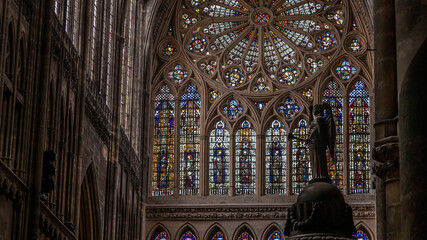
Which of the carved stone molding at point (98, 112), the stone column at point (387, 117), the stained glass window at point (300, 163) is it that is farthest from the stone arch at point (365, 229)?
the stone column at point (387, 117)

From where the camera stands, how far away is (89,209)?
32.8m

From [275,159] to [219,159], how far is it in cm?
258

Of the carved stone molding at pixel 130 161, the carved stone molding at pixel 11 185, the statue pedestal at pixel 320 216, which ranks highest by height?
the carved stone molding at pixel 130 161

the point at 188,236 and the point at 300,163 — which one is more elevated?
the point at 300,163

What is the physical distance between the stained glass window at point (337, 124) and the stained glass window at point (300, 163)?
1.06m

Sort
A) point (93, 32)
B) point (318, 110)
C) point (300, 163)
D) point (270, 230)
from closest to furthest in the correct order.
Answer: point (318, 110), point (93, 32), point (270, 230), point (300, 163)

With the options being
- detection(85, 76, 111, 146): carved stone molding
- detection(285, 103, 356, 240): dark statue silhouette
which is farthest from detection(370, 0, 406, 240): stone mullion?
detection(85, 76, 111, 146): carved stone molding

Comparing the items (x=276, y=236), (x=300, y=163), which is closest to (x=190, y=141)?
(x=300, y=163)

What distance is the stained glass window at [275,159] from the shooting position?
4415cm

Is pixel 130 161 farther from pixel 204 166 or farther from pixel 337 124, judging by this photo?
pixel 337 124

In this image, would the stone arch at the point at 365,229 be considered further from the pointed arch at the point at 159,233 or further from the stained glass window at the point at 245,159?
the pointed arch at the point at 159,233

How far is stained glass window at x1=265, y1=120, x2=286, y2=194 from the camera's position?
145 ft

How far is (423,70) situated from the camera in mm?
13117

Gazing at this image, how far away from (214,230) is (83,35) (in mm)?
14732
